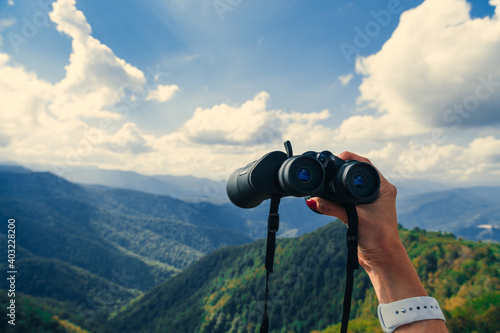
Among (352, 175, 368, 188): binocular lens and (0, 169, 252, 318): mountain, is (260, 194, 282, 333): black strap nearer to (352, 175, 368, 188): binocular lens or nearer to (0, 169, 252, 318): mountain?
(352, 175, 368, 188): binocular lens

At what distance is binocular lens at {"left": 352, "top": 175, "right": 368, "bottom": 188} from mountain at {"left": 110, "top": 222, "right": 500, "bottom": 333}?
33.0 meters

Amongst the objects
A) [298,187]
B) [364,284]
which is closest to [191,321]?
[364,284]

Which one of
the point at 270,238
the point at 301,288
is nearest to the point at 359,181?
the point at 270,238

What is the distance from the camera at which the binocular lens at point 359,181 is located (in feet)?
6.27

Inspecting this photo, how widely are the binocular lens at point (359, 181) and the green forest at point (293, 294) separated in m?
32.4

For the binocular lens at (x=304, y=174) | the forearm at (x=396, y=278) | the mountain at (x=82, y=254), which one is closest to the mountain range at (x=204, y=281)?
the mountain at (x=82, y=254)

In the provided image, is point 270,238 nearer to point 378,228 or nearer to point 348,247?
point 348,247

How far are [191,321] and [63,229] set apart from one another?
406ft

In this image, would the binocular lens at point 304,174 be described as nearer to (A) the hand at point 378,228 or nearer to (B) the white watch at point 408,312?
(A) the hand at point 378,228

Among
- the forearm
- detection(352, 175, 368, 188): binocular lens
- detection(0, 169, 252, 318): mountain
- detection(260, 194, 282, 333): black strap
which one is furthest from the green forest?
detection(260, 194, 282, 333): black strap

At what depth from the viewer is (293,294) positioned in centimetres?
6912

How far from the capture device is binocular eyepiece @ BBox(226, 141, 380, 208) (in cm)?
190

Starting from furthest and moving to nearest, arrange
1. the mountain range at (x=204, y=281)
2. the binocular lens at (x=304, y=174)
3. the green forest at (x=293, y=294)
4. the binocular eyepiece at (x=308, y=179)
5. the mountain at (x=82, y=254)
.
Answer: the mountain at (x=82, y=254) < the mountain range at (x=204, y=281) < the green forest at (x=293, y=294) < the binocular lens at (x=304, y=174) < the binocular eyepiece at (x=308, y=179)

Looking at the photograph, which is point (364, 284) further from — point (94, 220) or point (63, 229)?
point (94, 220)
